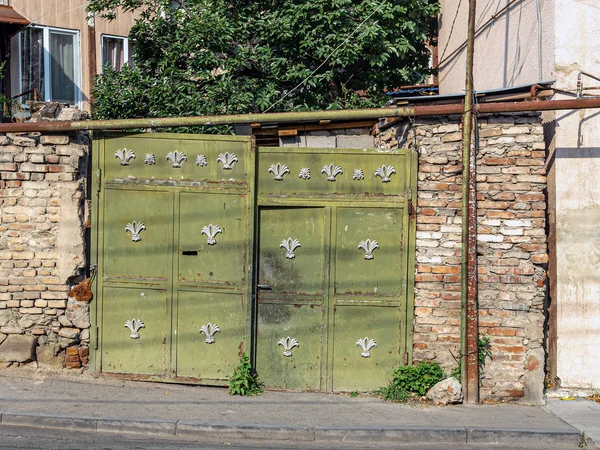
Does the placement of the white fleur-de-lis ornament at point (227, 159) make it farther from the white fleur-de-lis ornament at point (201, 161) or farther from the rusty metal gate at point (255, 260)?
the white fleur-de-lis ornament at point (201, 161)

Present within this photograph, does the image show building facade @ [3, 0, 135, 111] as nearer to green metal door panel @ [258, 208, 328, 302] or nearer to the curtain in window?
the curtain in window

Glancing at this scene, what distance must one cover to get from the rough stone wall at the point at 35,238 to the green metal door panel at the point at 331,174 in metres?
2.08

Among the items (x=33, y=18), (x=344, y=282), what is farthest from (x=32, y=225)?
(x=33, y=18)

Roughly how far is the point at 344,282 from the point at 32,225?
336cm

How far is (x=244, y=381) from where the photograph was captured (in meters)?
Result: 7.05

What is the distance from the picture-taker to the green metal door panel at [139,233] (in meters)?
7.27

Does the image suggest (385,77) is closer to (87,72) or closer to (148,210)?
(148,210)

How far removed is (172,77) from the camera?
11273mm

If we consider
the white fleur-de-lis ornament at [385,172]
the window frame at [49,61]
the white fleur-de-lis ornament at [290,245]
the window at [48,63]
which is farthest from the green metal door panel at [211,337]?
the window frame at [49,61]

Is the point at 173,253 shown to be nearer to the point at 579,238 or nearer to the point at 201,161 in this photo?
the point at 201,161

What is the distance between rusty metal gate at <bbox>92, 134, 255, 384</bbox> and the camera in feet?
23.7

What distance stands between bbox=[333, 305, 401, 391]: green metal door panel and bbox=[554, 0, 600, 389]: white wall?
1.84 meters

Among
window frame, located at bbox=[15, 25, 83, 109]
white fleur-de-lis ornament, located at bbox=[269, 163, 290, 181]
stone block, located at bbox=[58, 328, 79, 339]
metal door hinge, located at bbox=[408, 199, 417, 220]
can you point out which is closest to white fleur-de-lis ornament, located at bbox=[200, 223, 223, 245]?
white fleur-de-lis ornament, located at bbox=[269, 163, 290, 181]

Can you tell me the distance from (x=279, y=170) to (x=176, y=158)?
108 centimetres
